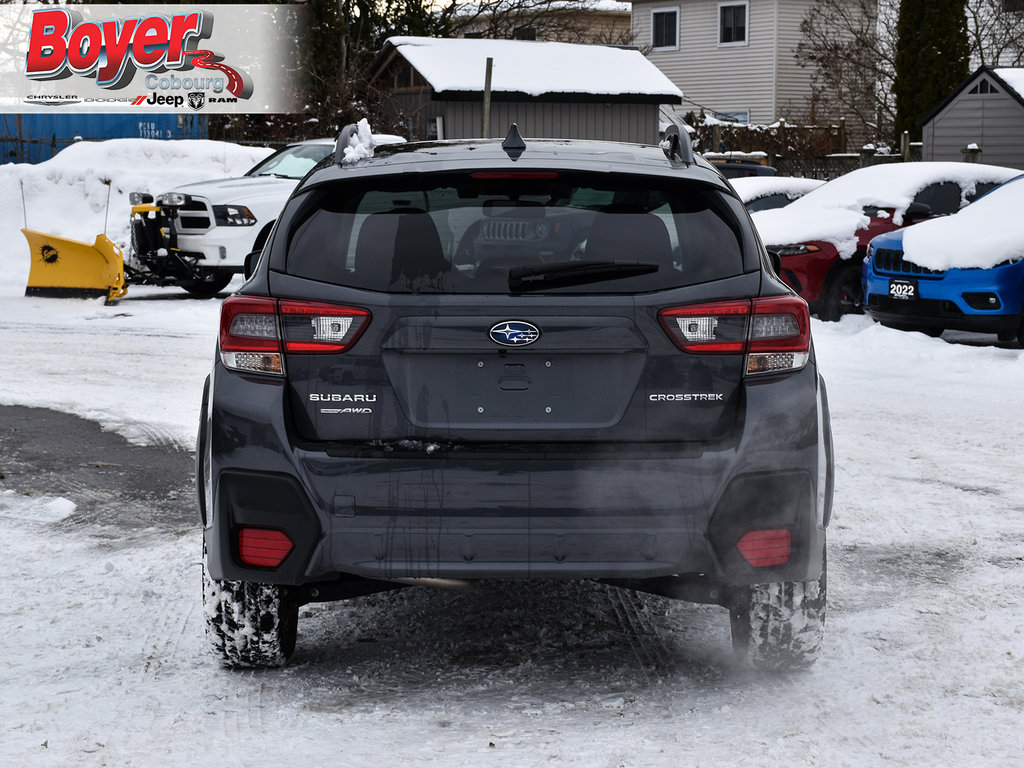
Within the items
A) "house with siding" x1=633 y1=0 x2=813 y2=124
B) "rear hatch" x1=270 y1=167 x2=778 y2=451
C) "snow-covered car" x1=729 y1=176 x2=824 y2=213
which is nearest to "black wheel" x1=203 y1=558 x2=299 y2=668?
"rear hatch" x1=270 y1=167 x2=778 y2=451

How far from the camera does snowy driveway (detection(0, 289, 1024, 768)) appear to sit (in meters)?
3.69

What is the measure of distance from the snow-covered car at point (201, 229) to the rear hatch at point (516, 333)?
12.7 m

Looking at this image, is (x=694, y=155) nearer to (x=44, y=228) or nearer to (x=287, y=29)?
(x=44, y=228)

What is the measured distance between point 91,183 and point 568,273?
21.4 meters

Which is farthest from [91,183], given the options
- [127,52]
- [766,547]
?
[766,547]

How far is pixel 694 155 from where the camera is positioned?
Result: 14.6 feet

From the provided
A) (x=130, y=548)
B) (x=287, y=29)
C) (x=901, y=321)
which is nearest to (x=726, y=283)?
(x=130, y=548)

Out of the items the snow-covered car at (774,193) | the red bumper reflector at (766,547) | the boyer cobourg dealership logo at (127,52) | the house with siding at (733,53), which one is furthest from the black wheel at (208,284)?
the house with siding at (733,53)

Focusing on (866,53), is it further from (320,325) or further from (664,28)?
(320,325)

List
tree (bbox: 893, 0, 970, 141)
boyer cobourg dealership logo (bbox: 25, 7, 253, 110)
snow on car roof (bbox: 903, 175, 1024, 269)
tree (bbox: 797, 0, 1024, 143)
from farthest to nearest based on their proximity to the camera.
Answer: tree (bbox: 797, 0, 1024, 143) < boyer cobourg dealership logo (bbox: 25, 7, 253, 110) < tree (bbox: 893, 0, 970, 141) < snow on car roof (bbox: 903, 175, 1024, 269)

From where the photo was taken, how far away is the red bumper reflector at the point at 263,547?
3.85 meters

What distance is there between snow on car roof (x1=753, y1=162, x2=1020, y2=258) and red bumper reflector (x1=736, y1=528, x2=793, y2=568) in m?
11.0

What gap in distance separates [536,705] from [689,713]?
1.44 feet

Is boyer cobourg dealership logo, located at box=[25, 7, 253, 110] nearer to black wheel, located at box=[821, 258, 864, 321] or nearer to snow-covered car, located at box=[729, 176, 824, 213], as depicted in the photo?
snow-covered car, located at box=[729, 176, 824, 213]
